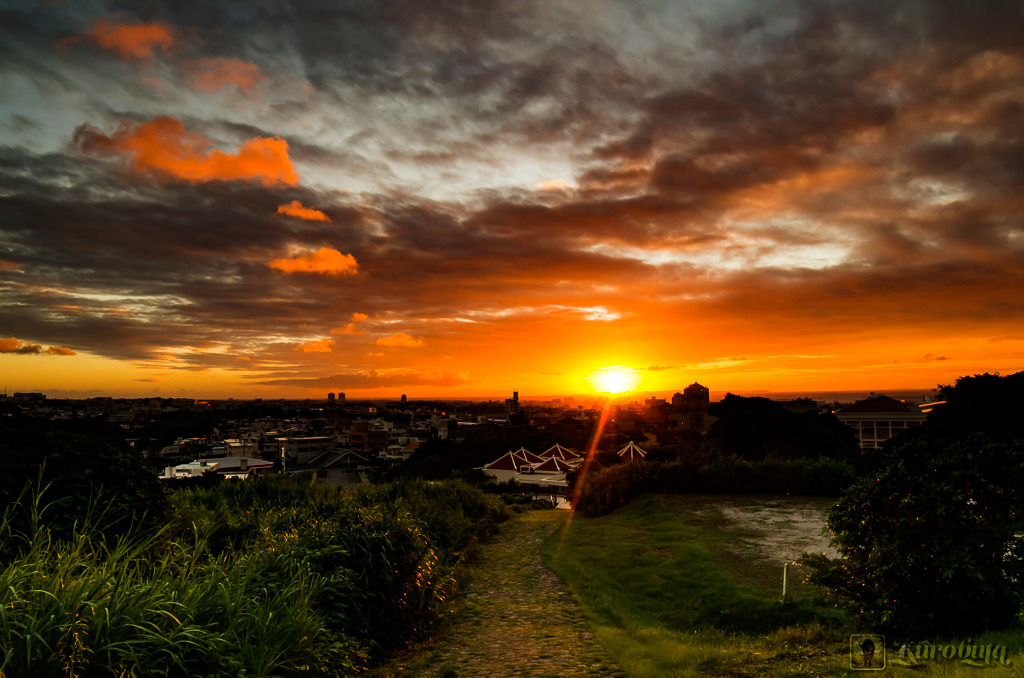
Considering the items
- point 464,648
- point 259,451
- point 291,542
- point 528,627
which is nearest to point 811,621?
point 528,627

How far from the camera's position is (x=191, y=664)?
4.48 m

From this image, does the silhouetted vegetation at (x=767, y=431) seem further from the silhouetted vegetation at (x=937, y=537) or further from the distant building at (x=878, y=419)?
the silhouetted vegetation at (x=937, y=537)

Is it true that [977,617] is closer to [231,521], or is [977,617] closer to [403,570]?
[403,570]

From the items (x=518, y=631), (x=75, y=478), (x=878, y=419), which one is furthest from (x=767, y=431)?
(x=75, y=478)

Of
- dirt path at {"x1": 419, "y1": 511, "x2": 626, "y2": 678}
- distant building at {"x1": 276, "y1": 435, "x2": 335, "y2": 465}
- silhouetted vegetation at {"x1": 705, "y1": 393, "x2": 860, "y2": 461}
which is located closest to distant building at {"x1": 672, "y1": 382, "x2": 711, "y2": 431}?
silhouetted vegetation at {"x1": 705, "y1": 393, "x2": 860, "y2": 461}

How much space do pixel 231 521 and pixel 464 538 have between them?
537cm

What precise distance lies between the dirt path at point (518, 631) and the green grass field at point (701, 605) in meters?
0.32

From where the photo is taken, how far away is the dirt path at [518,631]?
270 inches

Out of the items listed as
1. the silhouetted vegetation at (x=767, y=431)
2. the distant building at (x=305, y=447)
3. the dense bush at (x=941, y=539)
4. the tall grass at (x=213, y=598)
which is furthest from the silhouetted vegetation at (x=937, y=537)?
the distant building at (x=305, y=447)
